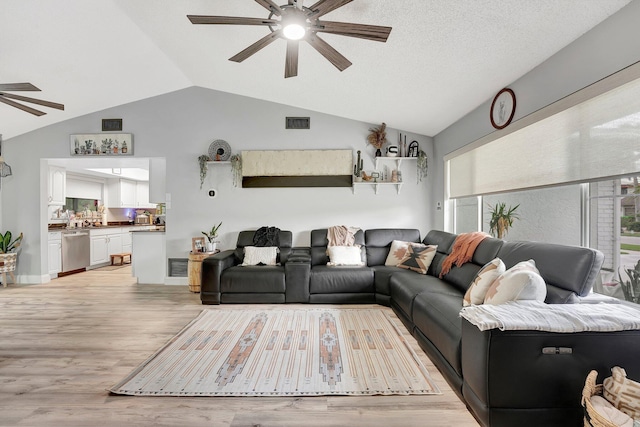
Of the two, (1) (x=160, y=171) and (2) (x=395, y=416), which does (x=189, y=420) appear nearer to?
(2) (x=395, y=416)

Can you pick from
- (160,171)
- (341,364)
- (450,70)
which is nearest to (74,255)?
(160,171)

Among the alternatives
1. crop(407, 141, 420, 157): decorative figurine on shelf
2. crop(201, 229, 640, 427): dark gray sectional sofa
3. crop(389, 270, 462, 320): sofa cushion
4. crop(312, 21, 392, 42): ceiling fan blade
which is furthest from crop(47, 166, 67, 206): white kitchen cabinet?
crop(407, 141, 420, 157): decorative figurine on shelf

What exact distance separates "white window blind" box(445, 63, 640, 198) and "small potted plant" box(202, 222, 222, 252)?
3.81m

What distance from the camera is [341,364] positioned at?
7.45 feet

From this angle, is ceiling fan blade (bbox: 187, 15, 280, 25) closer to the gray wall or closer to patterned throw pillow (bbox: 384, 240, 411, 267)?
the gray wall

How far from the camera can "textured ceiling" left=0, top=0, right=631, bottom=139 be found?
2.20 meters

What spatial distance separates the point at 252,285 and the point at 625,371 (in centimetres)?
331

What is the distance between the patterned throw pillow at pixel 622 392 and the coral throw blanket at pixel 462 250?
1.66 meters

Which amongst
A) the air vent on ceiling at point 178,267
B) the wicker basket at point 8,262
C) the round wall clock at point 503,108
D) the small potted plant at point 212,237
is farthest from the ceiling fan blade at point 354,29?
the wicker basket at point 8,262

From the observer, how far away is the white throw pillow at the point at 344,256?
4094 mm

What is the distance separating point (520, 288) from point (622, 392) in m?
0.60

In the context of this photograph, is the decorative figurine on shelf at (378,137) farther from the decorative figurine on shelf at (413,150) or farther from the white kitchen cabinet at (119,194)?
the white kitchen cabinet at (119,194)

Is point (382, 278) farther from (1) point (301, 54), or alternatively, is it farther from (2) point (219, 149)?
(2) point (219, 149)

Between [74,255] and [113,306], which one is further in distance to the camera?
[74,255]
